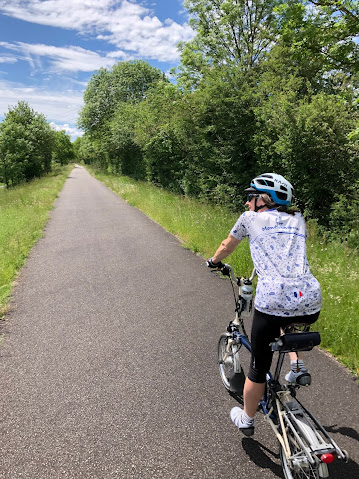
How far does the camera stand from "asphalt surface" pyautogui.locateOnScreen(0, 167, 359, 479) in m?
2.52

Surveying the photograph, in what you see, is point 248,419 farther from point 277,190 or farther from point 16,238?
point 16,238

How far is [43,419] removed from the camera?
295 centimetres

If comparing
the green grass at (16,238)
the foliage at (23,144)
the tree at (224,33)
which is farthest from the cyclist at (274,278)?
the foliage at (23,144)

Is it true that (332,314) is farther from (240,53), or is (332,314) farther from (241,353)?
(240,53)

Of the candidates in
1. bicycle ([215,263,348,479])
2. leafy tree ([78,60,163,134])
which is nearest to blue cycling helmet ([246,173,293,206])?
bicycle ([215,263,348,479])

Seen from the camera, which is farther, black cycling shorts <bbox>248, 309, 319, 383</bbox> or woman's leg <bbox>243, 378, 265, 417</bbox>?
woman's leg <bbox>243, 378, 265, 417</bbox>

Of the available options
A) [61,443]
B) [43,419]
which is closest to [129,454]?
[61,443]

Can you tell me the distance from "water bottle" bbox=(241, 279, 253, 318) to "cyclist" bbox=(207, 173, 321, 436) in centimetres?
46

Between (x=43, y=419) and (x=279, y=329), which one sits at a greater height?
(x=279, y=329)

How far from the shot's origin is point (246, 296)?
2.79 m

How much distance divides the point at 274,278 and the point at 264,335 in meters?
0.40

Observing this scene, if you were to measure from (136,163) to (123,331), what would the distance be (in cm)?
2803

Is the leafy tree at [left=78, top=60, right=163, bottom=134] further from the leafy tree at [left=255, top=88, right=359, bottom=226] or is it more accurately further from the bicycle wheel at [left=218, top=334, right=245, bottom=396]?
the bicycle wheel at [left=218, top=334, right=245, bottom=396]

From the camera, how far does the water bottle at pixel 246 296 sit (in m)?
2.77
